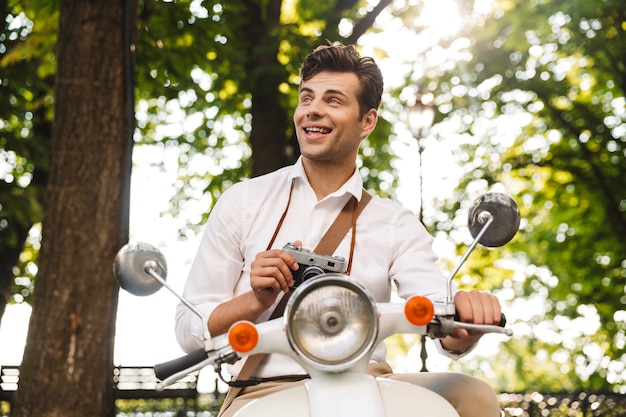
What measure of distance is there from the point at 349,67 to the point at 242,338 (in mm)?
1306

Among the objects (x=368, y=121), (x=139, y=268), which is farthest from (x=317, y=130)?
(x=139, y=268)

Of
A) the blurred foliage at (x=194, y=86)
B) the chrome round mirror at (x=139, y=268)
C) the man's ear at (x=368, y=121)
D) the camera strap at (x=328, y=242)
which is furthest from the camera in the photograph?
the blurred foliage at (x=194, y=86)

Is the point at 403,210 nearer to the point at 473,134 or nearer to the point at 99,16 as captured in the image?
the point at 99,16

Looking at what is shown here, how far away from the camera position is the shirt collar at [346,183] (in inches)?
108

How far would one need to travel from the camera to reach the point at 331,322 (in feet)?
5.60

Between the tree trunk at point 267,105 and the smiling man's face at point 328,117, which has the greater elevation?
the tree trunk at point 267,105

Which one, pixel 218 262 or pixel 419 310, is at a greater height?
pixel 218 262

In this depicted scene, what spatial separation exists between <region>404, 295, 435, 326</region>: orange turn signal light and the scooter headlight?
121mm

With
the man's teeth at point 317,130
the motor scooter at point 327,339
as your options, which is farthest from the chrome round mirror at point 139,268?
the man's teeth at point 317,130

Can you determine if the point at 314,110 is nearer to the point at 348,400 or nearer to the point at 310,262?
the point at 310,262

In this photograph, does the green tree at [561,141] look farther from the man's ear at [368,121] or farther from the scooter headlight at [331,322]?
the scooter headlight at [331,322]

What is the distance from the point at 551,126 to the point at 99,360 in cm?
1095

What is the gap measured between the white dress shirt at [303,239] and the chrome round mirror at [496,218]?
0.48 meters

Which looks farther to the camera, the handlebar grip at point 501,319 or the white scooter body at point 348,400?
the handlebar grip at point 501,319
